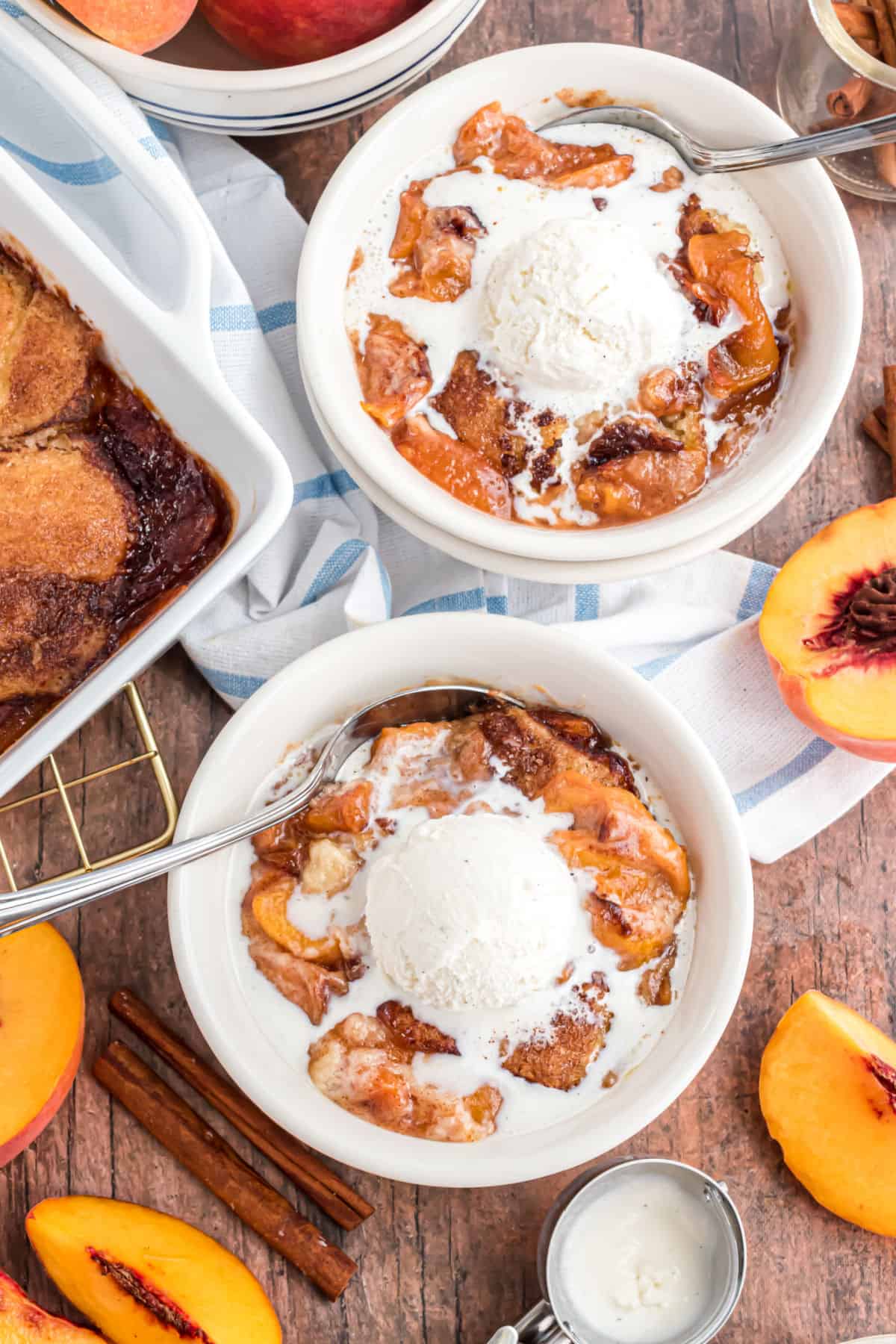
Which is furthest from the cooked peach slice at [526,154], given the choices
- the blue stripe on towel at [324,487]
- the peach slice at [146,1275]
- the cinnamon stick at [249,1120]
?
the peach slice at [146,1275]

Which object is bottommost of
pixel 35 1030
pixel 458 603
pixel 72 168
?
pixel 35 1030

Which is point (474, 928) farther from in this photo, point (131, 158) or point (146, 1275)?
point (131, 158)

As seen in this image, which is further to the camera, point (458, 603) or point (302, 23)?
point (458, 603)

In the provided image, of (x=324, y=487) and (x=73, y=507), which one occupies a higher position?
(x=73, y=507)

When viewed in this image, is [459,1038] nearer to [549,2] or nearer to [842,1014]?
[842,1014]

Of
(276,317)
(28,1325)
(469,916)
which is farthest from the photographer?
(276,317)

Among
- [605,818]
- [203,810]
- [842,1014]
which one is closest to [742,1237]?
[842,1014]

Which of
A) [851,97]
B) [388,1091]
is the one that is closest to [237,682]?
[388,1091]

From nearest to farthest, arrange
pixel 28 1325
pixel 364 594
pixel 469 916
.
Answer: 1. pixel 469 916
2. pixel 28 1325
3. pixel 364 594
